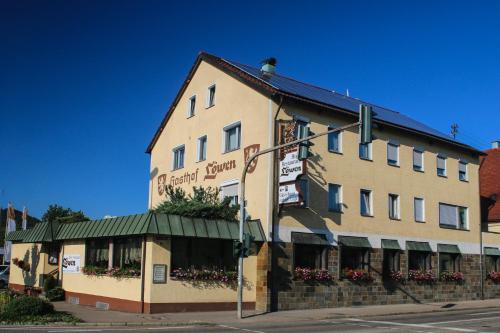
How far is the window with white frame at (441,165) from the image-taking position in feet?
111

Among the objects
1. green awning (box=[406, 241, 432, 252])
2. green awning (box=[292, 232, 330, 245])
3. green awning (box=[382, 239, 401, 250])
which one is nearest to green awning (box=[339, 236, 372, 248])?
green awning (box=[292, 232, 330, 245])

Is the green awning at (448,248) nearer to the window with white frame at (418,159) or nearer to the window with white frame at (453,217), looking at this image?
the window with white frame at (453,217)

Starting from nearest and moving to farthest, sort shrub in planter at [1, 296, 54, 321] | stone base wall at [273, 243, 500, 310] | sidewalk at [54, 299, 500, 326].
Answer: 1. shrub in planter at [1, 296, 54, 321]
2. sidewalk at [54, 299, 500, 326]
3. stone base wall at [273, 243, 500, 310]

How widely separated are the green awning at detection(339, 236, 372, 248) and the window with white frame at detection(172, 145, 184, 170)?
34.3 feet

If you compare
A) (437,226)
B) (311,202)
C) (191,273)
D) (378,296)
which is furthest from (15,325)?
(437,226)

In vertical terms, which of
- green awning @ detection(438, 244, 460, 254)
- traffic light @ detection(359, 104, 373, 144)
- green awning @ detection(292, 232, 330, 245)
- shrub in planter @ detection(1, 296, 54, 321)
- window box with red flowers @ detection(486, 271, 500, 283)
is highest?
traffic light @ detection(359, 104, 373, 144)

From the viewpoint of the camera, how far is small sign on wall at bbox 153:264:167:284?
22.4m

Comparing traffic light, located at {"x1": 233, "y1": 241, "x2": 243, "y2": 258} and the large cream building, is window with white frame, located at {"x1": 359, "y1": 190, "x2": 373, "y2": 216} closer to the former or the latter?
the large cream building

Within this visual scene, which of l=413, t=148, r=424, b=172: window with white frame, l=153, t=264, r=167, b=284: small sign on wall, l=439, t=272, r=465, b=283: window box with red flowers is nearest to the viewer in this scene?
l=153, t=264, r=167, b=284: small sign on wall

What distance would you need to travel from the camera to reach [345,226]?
2800 centimetres

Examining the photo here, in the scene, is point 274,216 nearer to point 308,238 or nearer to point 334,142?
point 308,238

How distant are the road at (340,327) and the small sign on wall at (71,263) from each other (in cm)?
1013

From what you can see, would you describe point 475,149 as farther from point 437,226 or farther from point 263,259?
point 263,259

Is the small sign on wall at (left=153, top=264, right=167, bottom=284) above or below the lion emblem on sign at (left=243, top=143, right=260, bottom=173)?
below
